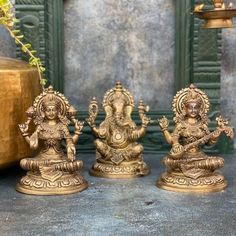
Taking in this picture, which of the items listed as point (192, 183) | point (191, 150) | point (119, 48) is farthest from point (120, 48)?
point (192, 183)

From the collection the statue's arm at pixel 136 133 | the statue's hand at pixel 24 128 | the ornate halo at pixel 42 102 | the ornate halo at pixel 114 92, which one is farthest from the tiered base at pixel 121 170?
the statue's hand at pixel 24 128

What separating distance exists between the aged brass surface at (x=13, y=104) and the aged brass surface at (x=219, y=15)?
105 cm

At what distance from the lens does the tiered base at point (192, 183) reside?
3.19 meters

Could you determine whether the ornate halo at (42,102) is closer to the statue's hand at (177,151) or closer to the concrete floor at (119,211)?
the concrete floor at (119,211)

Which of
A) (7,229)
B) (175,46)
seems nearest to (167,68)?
(175,46)

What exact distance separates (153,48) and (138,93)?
0.34m

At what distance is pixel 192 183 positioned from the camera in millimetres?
3205

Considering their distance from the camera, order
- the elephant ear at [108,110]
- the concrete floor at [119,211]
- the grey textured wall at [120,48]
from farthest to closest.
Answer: the grey textured wall at [120,48]
the elephant ear at [108,110]
the concrete floor at [119,211]

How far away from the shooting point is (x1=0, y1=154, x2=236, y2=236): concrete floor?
2.56 metres

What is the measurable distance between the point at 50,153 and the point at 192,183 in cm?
79

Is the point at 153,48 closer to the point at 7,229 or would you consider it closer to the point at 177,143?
the point at 177,143

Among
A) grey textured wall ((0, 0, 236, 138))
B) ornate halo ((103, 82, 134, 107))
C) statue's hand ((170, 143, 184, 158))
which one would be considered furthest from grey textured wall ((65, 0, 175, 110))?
statue's hand ((170, 143, 184, 158))

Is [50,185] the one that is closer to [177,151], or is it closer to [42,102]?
[42,102]

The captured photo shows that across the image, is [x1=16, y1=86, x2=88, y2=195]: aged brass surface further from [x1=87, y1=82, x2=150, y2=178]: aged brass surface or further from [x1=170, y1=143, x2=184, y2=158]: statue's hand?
[x1=170, y1=143, x2=184, y2=158]: statue's hand
